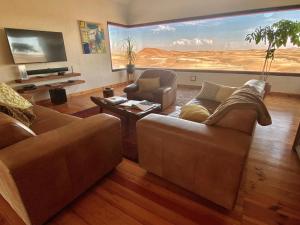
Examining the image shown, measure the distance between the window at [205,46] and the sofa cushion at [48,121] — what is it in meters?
4.10

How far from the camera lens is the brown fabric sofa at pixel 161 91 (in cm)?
322

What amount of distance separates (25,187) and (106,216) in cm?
60

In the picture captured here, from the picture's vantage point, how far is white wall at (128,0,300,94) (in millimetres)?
4199

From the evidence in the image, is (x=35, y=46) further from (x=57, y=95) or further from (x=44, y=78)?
(x=57, y=95)

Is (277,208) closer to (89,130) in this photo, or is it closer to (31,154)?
(89,130)

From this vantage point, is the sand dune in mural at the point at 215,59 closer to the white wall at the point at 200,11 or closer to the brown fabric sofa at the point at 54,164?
the white wall at the point at 200,11

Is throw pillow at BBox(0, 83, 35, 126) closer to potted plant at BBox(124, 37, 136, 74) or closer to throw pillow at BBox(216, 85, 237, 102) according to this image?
throw pillow at BBox(216, 85, 237, 102)

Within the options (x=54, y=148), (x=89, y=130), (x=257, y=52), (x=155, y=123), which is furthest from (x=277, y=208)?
(x=257, y=52)

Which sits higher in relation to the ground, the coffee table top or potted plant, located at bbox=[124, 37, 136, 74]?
potted plant, located at bbox=[124, 37, 136, 74]

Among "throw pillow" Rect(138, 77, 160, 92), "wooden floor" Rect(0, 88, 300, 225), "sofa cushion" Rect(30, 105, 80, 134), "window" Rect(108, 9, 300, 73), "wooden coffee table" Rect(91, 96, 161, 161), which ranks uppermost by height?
"window" Rect(108, 9, 300, 73)

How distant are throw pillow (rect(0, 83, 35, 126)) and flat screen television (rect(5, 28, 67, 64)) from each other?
6.57 feet

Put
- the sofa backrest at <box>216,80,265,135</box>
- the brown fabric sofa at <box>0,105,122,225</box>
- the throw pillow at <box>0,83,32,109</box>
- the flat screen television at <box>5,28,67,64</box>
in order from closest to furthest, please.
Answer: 1. the brown fabric sofa at <box>0,105,122,225</box>
2. the sofa backrest at <box>216,80,265,135</box>
3. the throw pillow at <box>0,83,32,109</box>
4. the flat screen television at <box>5,28,67,64</box>

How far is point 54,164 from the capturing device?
117cm

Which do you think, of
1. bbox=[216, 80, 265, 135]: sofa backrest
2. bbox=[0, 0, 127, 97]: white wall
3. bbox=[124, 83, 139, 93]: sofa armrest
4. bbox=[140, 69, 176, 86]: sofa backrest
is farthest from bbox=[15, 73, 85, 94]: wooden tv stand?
bbox=[216, 80, 265, 135]: sofa backrest
